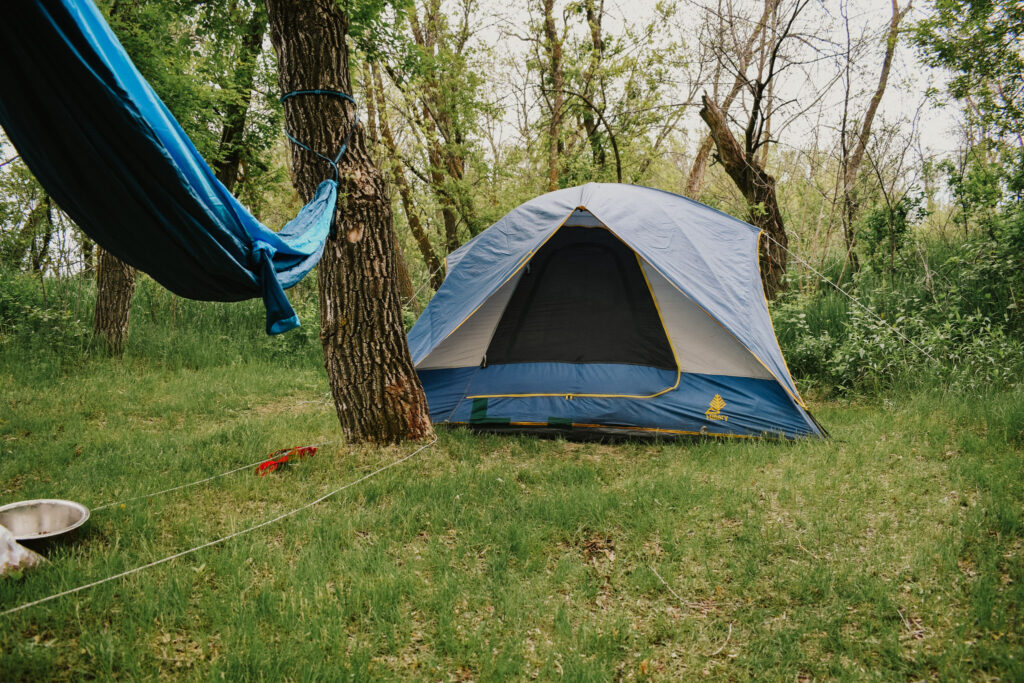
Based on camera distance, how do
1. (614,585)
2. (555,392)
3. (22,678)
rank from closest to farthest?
(22,678), (614,585), (555,392)

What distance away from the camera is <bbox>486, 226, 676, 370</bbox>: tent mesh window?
3.80 m

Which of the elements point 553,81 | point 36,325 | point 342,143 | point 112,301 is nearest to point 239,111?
point 112,301

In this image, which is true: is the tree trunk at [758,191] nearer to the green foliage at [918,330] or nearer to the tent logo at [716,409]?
the green foliage at [918,330]

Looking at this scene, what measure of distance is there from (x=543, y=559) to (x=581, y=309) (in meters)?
2.06

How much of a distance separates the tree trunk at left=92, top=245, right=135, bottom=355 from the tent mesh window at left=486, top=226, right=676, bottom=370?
3.49m

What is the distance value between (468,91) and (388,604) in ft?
21.5

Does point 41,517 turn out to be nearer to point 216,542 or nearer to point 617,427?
point 216,542

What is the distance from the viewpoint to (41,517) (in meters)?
2.16

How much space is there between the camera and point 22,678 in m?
1.47

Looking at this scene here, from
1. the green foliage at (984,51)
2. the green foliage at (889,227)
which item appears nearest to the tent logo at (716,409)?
the green foliage at (889,227)

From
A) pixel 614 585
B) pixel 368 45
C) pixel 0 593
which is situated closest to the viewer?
pixel 0 593

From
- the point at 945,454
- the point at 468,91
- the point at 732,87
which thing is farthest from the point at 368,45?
the point at 732,87

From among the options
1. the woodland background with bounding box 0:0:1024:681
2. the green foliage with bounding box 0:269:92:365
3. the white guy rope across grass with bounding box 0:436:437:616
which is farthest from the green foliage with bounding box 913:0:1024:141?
the green foliage with bounding box 0:269:92:365

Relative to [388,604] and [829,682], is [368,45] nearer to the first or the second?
[388,604]
